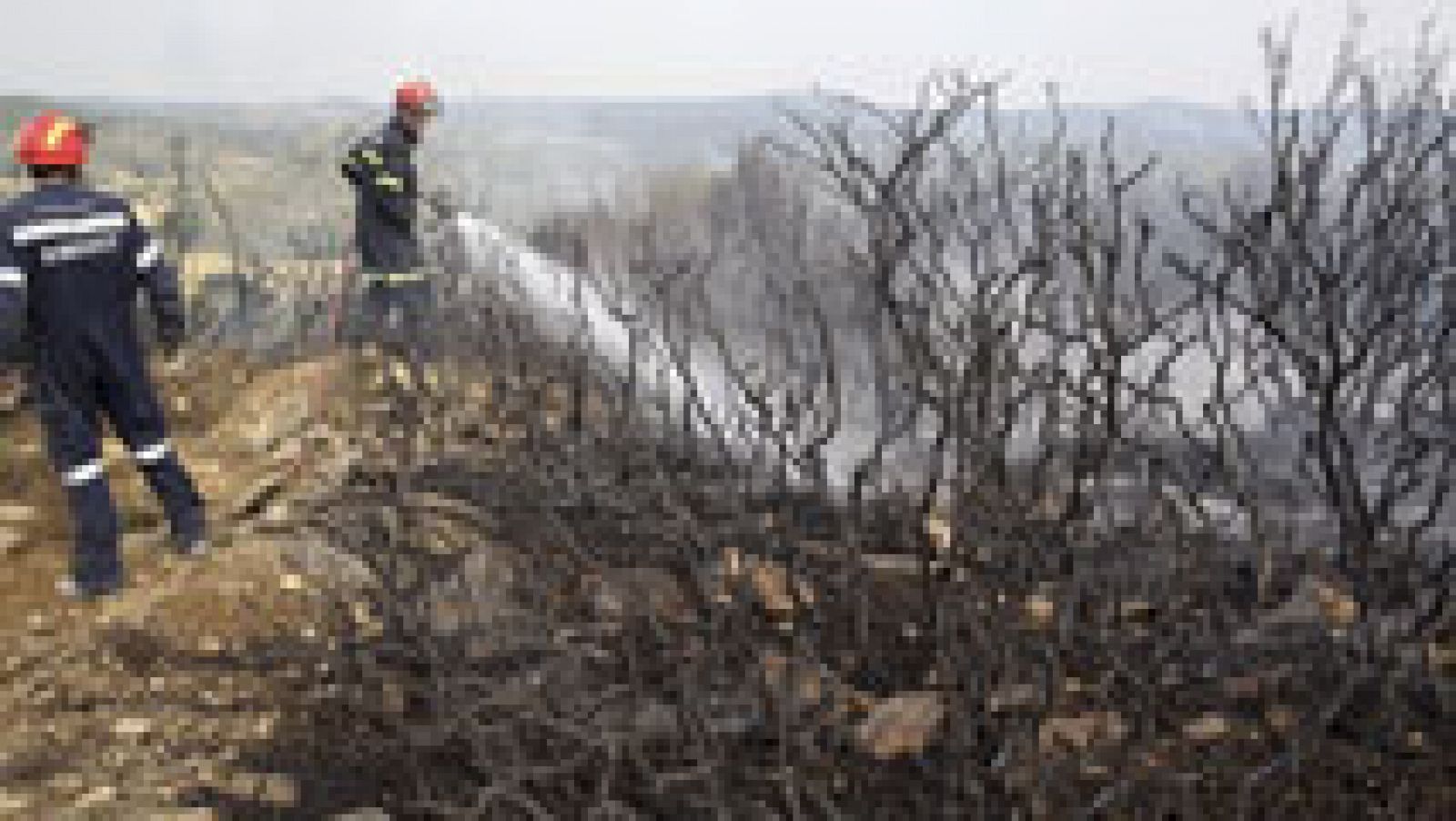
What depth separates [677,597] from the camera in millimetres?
4117

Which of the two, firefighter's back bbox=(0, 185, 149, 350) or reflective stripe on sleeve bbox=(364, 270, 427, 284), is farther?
reflective stripe on sleeve bbox=(364, 270, 427, 284)

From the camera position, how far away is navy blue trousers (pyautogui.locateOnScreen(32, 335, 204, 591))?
19.1 ft

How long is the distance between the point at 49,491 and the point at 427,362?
6.07 ft

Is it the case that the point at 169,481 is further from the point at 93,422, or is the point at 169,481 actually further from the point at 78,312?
the point at 78,312

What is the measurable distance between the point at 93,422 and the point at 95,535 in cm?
43

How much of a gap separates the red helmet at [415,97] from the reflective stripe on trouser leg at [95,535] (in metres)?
3.90

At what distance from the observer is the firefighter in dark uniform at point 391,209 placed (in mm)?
9258

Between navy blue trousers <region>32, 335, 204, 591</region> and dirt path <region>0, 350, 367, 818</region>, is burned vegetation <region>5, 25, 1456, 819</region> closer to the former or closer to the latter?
dirt path <region>0, 350, 367, 818</region>

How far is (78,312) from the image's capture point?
583cm

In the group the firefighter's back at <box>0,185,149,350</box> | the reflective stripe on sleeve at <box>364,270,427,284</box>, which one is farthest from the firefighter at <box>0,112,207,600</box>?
the reflective stripe on sleeve at <box>364,270,427,284</box>

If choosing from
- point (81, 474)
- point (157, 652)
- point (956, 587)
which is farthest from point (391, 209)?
point (956, 587)

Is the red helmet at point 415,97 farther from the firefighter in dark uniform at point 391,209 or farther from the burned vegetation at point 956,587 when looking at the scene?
the burned vegetation at point 956,587

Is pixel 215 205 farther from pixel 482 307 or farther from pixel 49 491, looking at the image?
pixel 482 307

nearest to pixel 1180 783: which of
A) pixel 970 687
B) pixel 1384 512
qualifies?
pixel 970 687
